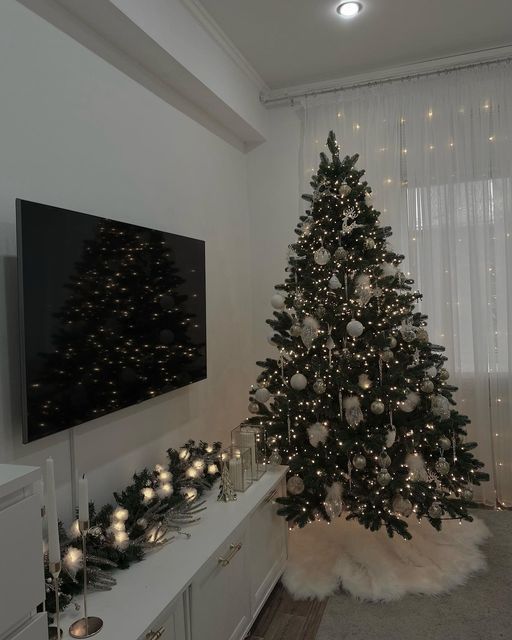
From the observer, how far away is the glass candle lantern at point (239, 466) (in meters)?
2.55

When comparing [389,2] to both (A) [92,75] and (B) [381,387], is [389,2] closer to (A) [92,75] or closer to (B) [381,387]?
(A) [92,75]

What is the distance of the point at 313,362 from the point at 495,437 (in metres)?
1.67

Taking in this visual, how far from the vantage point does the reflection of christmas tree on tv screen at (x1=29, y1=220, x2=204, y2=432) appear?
6.20 ft

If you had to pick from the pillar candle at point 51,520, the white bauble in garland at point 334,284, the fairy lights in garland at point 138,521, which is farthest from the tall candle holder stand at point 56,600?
the white bauble in garland at point 334,284

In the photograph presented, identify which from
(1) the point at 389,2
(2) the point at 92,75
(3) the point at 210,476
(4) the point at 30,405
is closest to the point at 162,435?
(3) the point at 210,476

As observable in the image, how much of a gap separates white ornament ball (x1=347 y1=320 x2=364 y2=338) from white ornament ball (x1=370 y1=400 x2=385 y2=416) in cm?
36

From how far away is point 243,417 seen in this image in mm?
3908

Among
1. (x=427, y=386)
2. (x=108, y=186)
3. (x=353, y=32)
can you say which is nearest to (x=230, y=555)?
(x=427, y=386)

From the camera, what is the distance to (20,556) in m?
1.09

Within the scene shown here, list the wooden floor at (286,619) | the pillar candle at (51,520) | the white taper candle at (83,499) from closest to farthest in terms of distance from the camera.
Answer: the pillar candle at (51,520)
the white taper candle at (83,499)
the wooden floor at (286,619)

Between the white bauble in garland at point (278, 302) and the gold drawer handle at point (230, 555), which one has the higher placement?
the white bauble in garland at point (278, 302)

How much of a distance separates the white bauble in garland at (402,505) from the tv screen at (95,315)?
128 cm

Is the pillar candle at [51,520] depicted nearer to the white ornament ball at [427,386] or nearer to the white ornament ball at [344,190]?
the white ornament ball at [427,386]

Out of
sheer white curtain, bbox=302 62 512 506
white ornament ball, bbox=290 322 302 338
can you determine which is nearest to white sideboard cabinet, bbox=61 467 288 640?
white ornament ball, bbox=290 322 302 338
